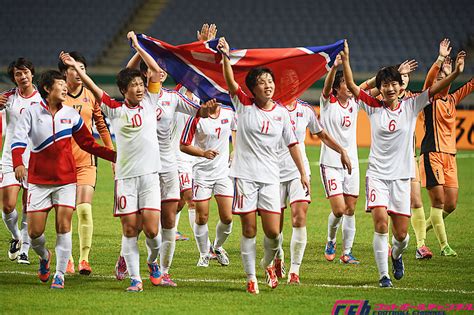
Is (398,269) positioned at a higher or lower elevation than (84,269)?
lower

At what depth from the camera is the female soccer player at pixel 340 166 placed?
11.4 m

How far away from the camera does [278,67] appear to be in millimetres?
10117

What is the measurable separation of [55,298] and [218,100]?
279cm

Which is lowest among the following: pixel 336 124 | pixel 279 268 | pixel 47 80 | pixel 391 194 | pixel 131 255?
pixel 279 268

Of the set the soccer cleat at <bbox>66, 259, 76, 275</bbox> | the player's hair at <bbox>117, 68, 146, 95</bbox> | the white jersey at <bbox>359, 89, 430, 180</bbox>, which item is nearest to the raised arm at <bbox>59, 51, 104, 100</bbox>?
the player's hair at <bbox>117, 68, 146, 95</bbox>

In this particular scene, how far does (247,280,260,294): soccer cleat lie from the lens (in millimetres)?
8961

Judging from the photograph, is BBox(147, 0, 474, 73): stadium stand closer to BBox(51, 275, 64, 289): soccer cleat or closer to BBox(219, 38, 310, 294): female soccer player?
BBox(219, 38, 310, 294): female soccer player

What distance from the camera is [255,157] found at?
8.98 metres

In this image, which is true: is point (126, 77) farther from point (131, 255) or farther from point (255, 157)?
point (131, 255)

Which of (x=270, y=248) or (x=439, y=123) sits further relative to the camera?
(x=439, y=123)

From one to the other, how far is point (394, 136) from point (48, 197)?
11.8ft

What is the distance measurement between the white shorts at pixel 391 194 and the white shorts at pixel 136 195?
220cm

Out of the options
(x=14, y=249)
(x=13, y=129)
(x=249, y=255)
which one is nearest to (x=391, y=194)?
(x=249, y=255)

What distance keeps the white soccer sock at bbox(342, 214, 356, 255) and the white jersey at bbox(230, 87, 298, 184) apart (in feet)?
8.97
